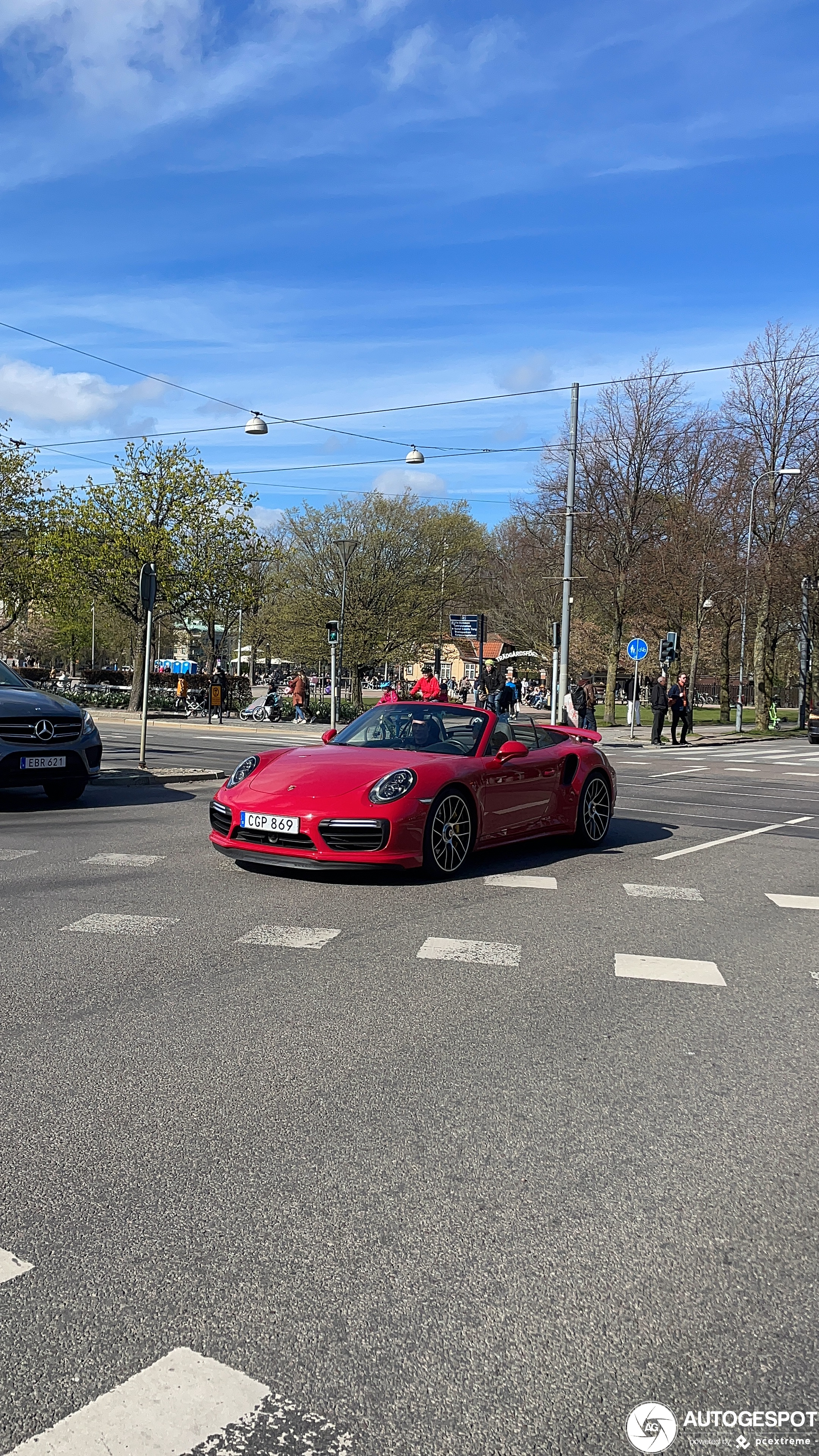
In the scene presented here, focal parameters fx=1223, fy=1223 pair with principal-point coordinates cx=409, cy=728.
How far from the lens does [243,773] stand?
29.6ft

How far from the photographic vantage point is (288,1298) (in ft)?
9.33

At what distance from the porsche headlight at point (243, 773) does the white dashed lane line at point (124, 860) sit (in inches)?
31.6

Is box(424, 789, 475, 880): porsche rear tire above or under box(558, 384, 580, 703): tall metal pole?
under

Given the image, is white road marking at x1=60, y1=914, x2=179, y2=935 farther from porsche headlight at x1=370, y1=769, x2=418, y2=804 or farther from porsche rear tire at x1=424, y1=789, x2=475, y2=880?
porsche rear tire at x1=424, y1=789, x2=475, y2=880

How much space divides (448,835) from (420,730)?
112 centimetres

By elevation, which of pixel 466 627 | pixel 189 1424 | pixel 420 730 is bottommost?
pixel 189 1424

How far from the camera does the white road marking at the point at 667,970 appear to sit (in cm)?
609

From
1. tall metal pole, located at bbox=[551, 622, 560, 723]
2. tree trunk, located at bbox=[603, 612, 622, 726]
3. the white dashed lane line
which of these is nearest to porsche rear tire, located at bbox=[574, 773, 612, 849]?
the white dashed lane line

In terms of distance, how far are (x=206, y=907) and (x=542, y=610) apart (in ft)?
157

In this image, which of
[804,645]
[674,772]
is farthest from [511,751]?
[804,645]

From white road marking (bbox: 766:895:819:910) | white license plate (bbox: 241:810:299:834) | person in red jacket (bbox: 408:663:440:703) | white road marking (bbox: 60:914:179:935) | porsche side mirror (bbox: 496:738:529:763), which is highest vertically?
person in red jacket (bbox: 408:663:440:703)

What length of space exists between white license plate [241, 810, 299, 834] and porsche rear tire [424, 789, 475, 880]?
3.06 feet

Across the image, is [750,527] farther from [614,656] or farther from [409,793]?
[409,793]

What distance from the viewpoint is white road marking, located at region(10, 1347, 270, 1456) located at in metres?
2.32
